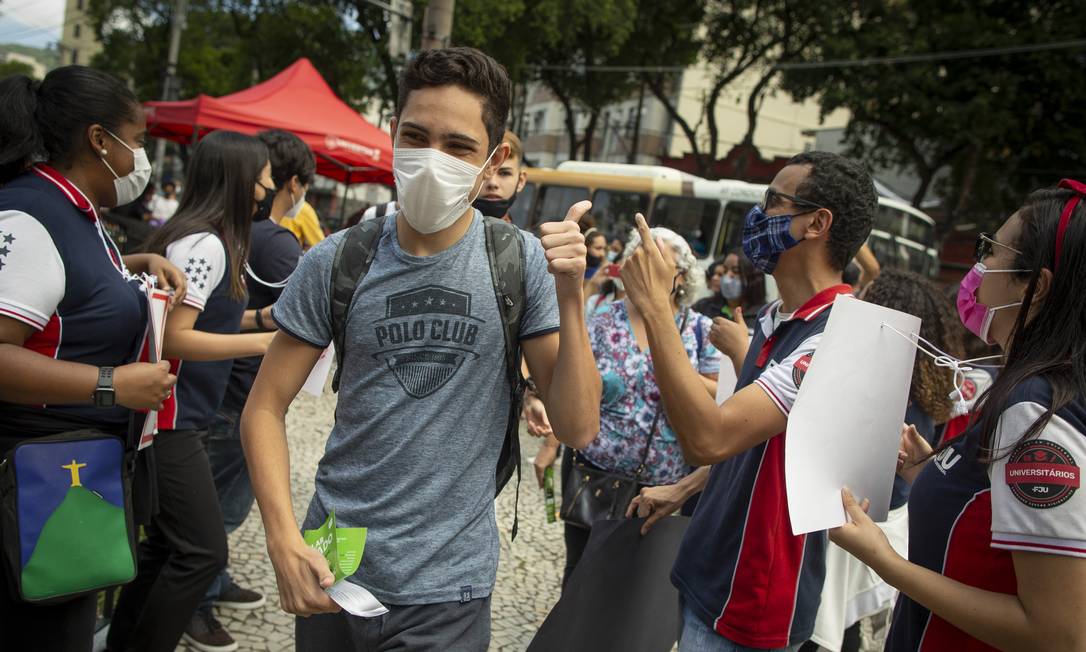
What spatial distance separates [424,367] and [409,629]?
560mm

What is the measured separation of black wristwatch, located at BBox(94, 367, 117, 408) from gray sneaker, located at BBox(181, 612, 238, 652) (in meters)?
1.64

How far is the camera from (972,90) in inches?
751

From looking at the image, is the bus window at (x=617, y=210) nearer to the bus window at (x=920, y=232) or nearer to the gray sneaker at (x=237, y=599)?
the bus window at (x=920, y=232)

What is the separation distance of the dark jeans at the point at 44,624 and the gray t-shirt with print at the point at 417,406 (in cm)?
90

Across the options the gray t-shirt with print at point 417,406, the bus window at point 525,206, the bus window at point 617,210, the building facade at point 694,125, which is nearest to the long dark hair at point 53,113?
the gray t-shirt with print at point 417,406

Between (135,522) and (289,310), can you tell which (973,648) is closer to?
(289,310)

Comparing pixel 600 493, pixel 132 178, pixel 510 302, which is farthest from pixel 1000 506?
pixel 132 178

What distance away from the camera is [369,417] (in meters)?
1.85

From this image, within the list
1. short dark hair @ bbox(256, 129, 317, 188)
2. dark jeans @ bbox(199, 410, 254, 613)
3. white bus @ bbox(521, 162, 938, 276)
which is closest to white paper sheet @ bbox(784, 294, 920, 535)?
dark jeans @ bbox(199, 410, 254, 613)

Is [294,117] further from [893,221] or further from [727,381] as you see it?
[893,221]

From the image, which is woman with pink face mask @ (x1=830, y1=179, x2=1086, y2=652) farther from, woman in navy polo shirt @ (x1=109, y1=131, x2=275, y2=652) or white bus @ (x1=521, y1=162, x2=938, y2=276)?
white bus @ (x1=521, y1=162, x2=938, y2=276)

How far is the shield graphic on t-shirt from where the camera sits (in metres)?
1.83

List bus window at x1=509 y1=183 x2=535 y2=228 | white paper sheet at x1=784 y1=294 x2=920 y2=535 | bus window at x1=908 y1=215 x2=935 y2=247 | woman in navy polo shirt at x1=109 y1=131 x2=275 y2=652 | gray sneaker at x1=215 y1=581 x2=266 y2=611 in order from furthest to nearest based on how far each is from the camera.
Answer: bus window at x1=509 y1=183 x2=535 y2=228
bus window at x1=908 y1=215 x2=935 y2=247
gray sneaker at x1=215 y1=581 x2=266 y2=611
woman in navy polo shirt at x1=109 y1=131 x2=275 y2=652
white paper sheet at x1=784 y1=294 x2=920 y2=535

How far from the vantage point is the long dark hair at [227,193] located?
3.10m
